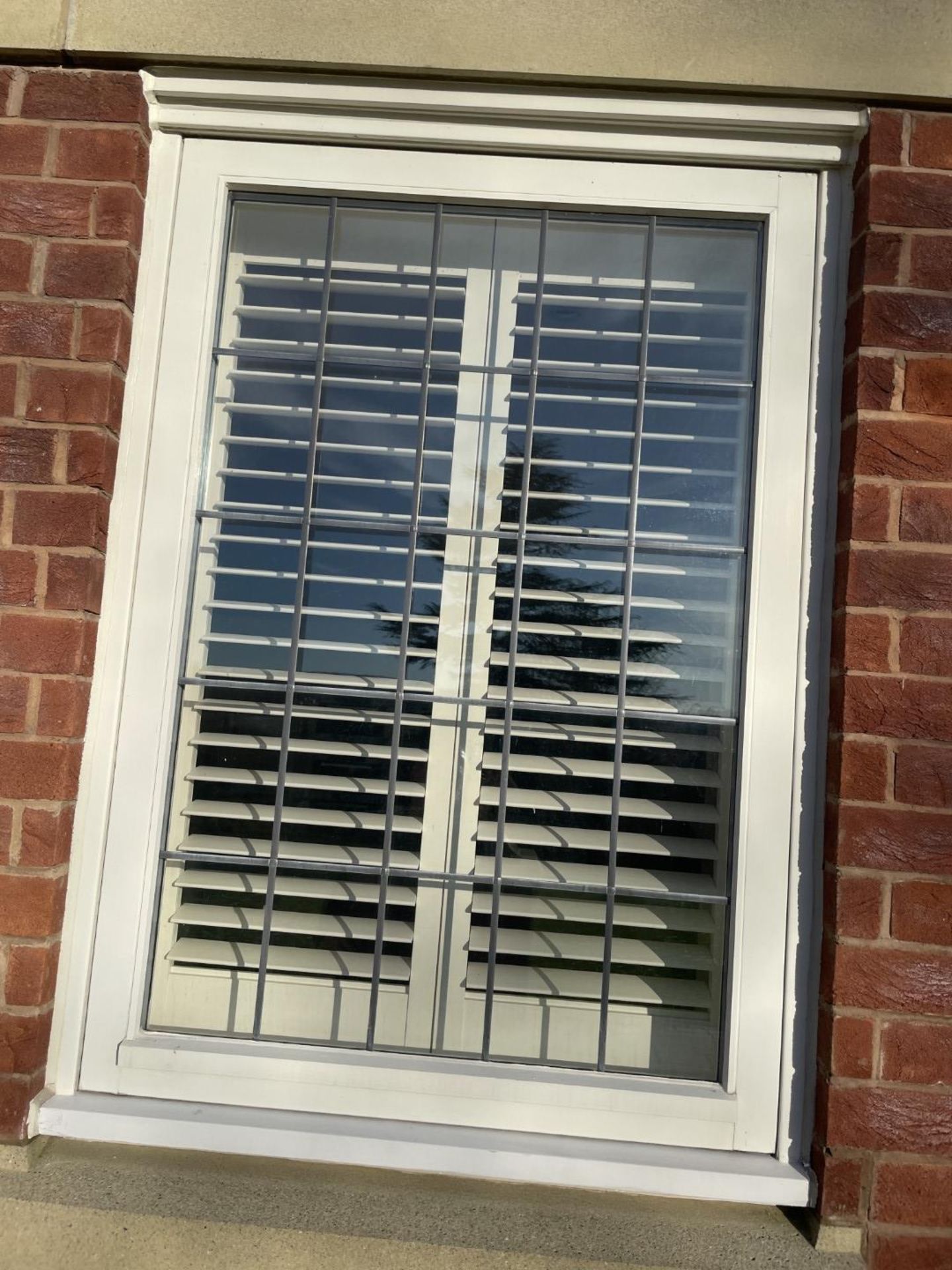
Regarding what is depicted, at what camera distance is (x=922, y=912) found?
179 centimetres

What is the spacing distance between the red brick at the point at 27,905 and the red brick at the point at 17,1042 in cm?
16

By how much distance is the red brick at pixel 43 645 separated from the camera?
1.90m

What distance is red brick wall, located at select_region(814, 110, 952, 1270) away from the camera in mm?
1757

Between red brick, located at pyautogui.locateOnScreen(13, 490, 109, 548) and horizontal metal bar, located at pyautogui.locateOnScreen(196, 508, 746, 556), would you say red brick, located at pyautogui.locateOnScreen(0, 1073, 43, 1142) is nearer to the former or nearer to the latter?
red brick, located at pyautogui.locateOnScreen(13, 490, 109, 548)

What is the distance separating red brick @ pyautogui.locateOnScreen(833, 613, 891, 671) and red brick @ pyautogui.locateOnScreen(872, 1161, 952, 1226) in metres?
0.92

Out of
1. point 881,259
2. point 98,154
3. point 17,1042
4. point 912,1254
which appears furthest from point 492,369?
point 912,1254

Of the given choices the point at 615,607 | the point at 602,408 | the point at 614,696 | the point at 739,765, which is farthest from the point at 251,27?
the point at 739,765

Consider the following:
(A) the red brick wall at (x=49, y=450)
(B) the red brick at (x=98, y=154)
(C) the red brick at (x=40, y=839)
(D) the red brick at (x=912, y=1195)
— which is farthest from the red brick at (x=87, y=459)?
(D) the red brick at (x=912, y=1195)

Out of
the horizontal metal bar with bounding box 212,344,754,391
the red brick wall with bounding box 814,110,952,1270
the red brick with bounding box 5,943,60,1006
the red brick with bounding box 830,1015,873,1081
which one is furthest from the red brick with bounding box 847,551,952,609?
the red brick with bounding box 5,943,60,1006

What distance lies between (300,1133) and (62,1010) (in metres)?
0.55

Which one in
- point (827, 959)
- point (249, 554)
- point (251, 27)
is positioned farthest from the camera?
point (249, 554)

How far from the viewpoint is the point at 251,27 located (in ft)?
6.36

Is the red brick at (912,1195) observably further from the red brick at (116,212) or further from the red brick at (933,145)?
the red brick at (116,212)

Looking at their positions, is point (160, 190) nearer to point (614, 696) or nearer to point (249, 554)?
point (249, 554)
